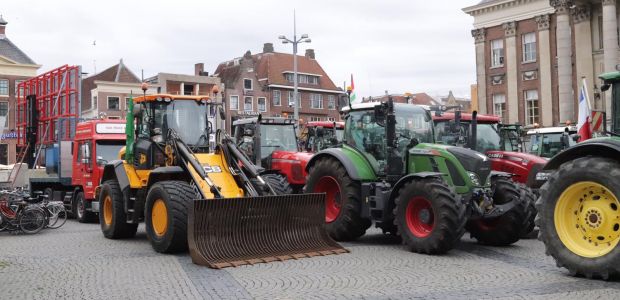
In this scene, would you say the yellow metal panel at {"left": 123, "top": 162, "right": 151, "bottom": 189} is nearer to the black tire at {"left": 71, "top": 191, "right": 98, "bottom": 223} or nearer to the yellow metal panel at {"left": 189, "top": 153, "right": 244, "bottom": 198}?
the yellow metal panel at {"left": 189, "top": 153, "right": 244, "bottom": 198}

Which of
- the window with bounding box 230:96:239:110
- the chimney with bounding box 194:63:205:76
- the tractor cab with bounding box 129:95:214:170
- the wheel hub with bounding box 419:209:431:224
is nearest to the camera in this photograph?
the wheel hub with bounding box 419:209:431:224

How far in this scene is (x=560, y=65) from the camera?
3653 cm

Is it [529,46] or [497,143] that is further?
[529,46]

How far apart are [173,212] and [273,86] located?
174 ft

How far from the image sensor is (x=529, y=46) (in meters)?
40.7

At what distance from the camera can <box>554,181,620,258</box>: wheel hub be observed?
734cm

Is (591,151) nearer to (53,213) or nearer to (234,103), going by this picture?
(53,213)

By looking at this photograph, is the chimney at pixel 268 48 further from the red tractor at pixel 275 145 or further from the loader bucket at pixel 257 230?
the loader bucket at pixel 257 230

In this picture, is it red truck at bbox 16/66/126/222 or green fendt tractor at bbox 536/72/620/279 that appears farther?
red truck at bbox 16/66/126/222

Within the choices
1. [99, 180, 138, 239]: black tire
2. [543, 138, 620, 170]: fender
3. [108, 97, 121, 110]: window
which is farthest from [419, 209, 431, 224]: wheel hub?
[108, 97, 121, 110]: window

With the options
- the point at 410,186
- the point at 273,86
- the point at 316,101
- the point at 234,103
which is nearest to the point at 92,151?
the point at 410,186

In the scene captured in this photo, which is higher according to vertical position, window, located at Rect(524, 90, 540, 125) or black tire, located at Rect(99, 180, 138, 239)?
window, located at Rect(524, 90, 540, 125)

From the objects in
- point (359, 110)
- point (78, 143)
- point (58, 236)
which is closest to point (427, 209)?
point (359, 110)

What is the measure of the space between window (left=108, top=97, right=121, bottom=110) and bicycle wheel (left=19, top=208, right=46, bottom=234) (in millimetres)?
43455
